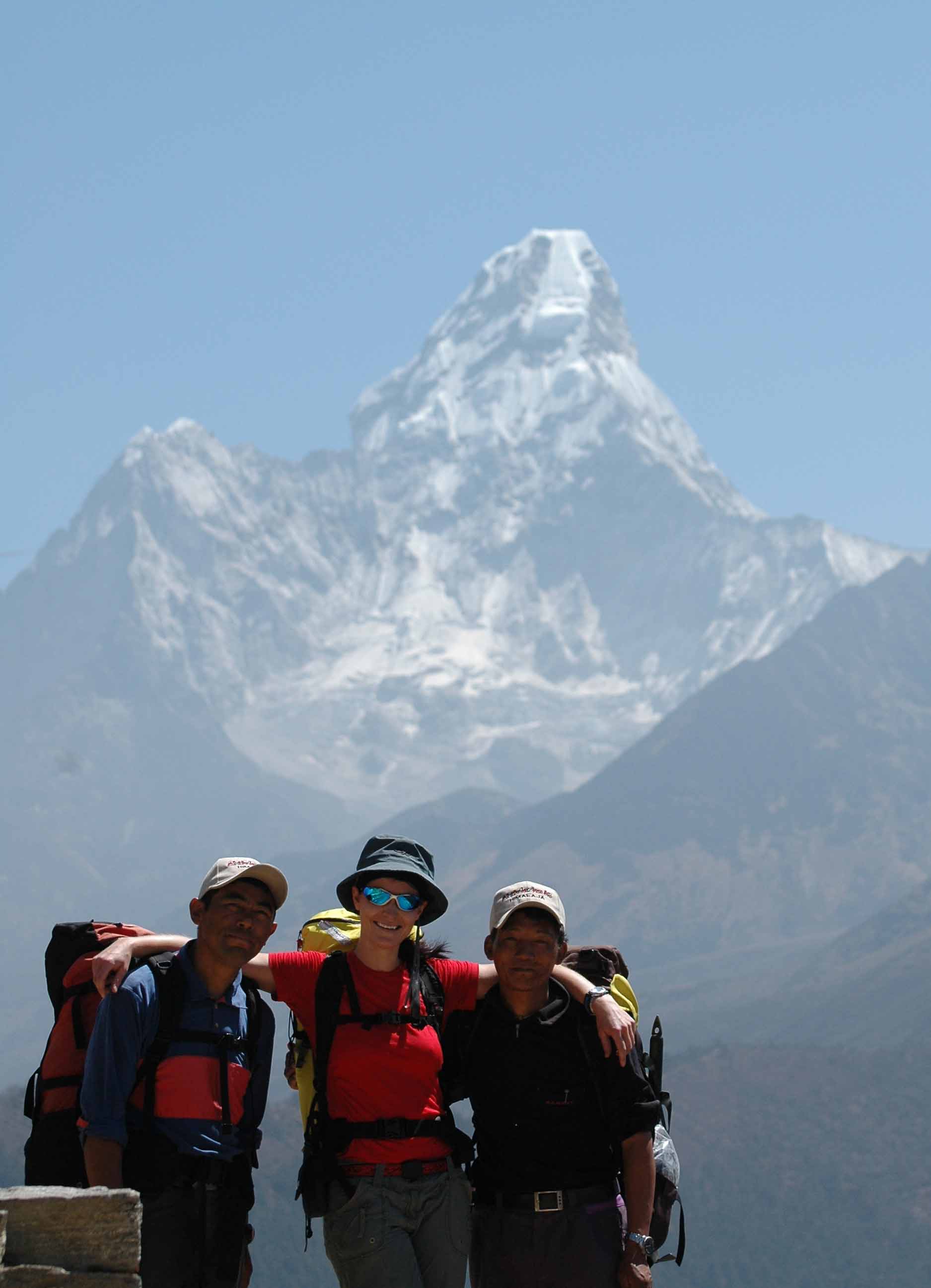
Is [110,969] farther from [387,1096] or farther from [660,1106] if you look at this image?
[660,1106]

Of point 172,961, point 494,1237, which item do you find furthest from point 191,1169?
point 494,1237

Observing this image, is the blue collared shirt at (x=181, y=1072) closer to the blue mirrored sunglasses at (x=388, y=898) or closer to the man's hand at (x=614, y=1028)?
the blue mirrored sunglasses at (x=388, y=898)

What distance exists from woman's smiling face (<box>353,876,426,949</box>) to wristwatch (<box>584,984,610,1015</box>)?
1091 mm

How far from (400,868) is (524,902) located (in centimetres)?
74

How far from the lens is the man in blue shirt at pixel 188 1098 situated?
9234mm

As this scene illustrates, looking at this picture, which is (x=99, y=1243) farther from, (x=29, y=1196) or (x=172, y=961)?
(x=172, y=961)

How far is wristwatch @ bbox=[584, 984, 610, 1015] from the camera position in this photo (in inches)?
397

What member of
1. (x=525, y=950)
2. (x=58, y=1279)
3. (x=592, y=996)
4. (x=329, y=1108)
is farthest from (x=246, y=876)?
(x=58, y=1279)

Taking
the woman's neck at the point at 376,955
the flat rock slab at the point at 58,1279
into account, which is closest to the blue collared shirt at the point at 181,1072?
the woman's neck at the point at 376,955

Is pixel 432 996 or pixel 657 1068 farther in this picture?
pixel 657 1068

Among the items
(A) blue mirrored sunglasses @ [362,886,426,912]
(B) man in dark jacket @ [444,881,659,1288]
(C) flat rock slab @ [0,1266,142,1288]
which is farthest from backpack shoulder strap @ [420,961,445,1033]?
(C) flat rock slab @ [0,1266,142,1288]

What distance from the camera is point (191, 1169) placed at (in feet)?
Result: 31.0

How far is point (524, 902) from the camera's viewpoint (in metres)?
10.2

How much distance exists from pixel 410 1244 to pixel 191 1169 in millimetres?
1286
